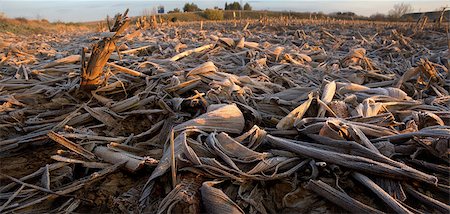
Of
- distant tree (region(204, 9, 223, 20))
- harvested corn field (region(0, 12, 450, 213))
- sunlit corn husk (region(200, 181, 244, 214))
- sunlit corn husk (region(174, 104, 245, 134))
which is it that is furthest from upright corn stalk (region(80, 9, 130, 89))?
distant tree (region(204, 9, 223, 20))

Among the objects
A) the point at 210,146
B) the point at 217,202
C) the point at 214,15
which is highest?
the point at 214,15

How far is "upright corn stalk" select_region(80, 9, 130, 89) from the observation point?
241 centimetres

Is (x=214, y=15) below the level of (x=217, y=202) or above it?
above

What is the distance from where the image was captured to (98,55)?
2.43 m

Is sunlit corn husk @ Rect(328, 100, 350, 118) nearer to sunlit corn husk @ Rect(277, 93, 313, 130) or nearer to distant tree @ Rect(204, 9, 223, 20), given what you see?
sunlit corn husk @ Rect(277, 93, 313, 130)

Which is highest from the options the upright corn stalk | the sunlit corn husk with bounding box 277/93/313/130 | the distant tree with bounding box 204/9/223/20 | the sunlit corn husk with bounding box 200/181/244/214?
the distant tree with bounding box 204/9/223/20

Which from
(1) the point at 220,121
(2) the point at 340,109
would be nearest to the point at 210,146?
(1) the point at 220,121

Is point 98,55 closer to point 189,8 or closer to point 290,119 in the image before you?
point 290,119

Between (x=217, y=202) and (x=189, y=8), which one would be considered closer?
(x=217, y=202)

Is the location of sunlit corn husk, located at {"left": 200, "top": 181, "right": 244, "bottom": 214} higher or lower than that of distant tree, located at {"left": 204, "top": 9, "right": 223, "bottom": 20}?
lower

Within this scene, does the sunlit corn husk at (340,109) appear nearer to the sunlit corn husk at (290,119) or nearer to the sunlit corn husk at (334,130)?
the sunlit corn husk at (290,119)

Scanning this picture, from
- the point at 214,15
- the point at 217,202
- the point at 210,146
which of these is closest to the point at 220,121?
the point at 210,146

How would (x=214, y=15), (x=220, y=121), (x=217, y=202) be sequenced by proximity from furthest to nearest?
(x=214, y=15) → (x=220, y=121) → (x=217, y=202)

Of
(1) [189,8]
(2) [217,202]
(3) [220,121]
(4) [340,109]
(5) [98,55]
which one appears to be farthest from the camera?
(1) [189,8]
